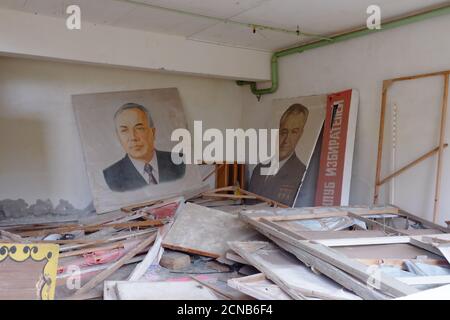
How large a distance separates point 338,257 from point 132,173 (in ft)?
12.7

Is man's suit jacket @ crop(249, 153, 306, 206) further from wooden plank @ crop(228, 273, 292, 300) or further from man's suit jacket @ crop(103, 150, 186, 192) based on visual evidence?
wooden plank @ crop(228, 273, 292, 300)

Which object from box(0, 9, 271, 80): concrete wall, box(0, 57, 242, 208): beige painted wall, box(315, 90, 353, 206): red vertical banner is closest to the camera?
box(0, 9, 271, 80): concrete wall

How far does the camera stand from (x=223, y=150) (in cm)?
676

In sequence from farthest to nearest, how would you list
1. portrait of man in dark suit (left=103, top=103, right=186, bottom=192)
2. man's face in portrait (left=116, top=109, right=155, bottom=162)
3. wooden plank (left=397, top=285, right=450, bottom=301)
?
man's face in portrait (left=116, top=109, right=155, bottom=162), portrait of man in dark suit (left=103, top=103, right=186, bottom=192), wooden plank (left=397, top=285, right=450, bottom=301)

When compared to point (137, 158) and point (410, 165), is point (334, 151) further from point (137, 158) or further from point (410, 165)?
point (137, 158)

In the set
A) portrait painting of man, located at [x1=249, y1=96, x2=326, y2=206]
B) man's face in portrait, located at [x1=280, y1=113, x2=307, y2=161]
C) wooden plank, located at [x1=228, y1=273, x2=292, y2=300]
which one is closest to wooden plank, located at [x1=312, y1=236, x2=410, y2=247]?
→ wooden plank, located at [x1=228, y1=273, x2=292, y2=300]

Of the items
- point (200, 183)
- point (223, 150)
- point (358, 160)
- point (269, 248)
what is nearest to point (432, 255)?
point (269, 248)

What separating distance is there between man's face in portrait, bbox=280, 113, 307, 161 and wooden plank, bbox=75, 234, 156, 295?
264 centimetres

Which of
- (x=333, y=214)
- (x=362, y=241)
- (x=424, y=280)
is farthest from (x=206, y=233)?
(x=424, y=280)

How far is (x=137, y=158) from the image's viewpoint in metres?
5.77

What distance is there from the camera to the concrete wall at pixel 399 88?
12.9 ft

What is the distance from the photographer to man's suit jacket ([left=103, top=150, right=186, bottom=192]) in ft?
18.1

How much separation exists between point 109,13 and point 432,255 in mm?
3887
